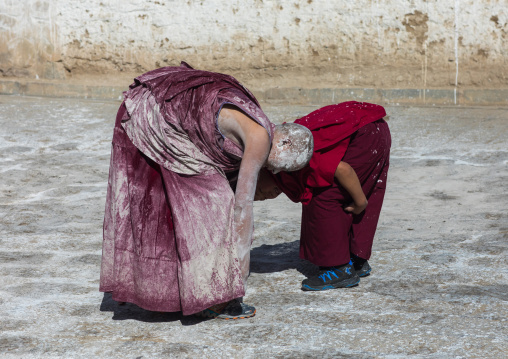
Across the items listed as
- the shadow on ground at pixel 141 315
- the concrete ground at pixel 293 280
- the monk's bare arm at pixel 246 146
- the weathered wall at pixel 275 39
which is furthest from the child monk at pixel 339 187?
the weathered wall at pixel 275 39

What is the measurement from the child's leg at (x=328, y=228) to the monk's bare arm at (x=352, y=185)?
61 millimetres

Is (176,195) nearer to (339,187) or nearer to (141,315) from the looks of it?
(141,315)

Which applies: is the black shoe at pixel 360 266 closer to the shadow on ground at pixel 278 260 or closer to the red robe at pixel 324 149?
the shadow on ground at pixel 278 260

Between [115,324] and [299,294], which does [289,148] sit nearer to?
[299,294]

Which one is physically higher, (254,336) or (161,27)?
(161,27)

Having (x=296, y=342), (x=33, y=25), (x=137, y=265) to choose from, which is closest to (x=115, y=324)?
(x=137, y=265)

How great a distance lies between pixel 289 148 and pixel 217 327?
773 mm

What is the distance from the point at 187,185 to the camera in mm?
2588

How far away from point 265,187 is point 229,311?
0.57 m

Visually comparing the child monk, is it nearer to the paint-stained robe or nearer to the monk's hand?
the monk's hand

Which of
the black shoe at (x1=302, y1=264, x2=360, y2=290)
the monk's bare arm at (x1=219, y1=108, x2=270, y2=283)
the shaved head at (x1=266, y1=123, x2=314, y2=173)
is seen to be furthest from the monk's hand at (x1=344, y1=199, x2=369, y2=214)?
the monk's bare arm at (x1=219, y1=108, x2=270, y2=283)

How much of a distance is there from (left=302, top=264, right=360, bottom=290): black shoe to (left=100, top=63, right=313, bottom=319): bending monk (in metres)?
0.52

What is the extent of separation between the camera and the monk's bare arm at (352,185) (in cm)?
289

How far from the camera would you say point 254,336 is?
8.36ft
